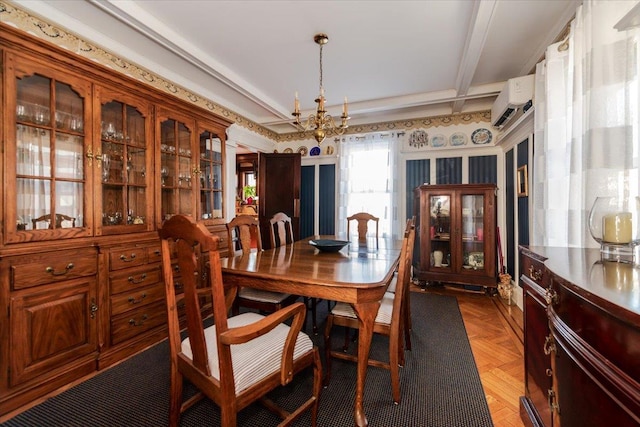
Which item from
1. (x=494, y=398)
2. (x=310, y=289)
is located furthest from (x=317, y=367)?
(x=494, y=398)

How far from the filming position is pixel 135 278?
2.14 meters

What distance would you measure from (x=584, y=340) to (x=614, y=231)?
523 millimetres

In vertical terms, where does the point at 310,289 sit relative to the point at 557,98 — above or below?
below

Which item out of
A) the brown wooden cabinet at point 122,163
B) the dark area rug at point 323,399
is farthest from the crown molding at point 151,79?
the dark area rug at point 323,399

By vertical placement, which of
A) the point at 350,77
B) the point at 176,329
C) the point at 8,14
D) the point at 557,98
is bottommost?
the point at 176,329

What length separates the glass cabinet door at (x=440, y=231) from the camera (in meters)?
3.69

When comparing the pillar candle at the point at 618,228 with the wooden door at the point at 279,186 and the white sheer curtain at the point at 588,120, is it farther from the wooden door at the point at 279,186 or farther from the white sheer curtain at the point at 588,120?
the wooden door at the point at 279,186

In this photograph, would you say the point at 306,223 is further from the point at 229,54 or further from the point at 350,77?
the point at 229,54

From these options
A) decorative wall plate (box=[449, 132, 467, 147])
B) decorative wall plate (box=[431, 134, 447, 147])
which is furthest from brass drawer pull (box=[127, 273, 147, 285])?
decorative wall plate (box=[449, 132, 467, 147])

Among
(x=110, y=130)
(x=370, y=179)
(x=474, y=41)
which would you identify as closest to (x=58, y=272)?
(x=110, y=130)

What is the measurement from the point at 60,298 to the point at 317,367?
172 cm

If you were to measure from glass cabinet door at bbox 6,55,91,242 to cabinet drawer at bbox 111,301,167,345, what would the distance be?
0.73 m

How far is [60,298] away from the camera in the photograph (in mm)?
1729

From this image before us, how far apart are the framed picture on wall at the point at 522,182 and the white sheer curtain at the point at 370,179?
1.52 metres
